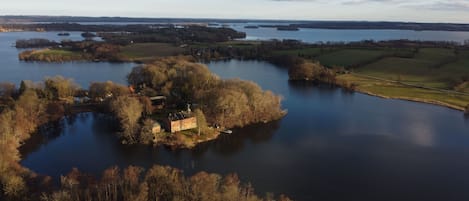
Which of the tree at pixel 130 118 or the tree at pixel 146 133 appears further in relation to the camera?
the tree at pixel 130 118

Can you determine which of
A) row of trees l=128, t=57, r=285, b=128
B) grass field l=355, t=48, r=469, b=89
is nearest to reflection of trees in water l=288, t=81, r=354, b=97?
grass field l=355, t=48, r=469, b=89

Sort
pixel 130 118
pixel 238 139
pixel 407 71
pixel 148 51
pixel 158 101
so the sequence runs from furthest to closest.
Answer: pixel 148 51, pixel 407 71, pixel 158 101, pixel 238 139, pixel 130 118

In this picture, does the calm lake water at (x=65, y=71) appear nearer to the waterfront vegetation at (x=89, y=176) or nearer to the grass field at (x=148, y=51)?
the grass field at (x=148, y=51)

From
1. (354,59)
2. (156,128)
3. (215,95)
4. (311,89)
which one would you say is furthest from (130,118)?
(354,59)

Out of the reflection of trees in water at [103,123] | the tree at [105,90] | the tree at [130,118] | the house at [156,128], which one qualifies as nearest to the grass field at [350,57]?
the tree at [105,90]

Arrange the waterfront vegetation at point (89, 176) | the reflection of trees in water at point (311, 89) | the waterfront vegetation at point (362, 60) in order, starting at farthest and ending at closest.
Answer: the waterfront vegetation at point (362, 60), the reflection of trees in water at point (311, 89), the waterfront vegetation at point (89, 176)

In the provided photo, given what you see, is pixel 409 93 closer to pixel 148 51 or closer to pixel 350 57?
pixel 350 57
